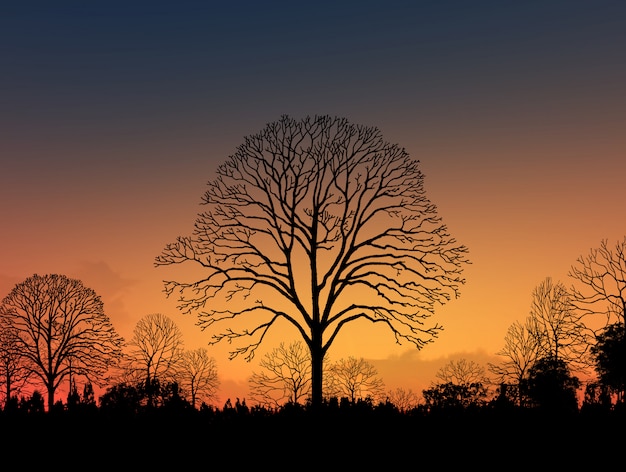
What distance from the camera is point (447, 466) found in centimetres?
1275

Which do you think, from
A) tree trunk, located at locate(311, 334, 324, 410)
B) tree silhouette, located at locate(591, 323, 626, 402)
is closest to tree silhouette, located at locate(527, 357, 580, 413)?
tree silhouette, located at locate(591, 323, 626, 402)

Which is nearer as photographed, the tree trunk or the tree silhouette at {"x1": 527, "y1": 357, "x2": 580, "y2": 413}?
the tree trunk

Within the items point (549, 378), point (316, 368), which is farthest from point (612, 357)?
point (316, 368)

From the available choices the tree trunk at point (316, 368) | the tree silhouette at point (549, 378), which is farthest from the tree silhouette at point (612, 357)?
the tree trunk at point (316, 368)

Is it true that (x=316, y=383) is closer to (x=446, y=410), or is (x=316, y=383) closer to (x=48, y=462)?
(x=446, y=410)

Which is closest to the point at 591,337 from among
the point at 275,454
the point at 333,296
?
the point at 333,296

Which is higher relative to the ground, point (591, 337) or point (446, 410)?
point (591, 337)

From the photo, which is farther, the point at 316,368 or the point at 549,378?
the point at 549,378

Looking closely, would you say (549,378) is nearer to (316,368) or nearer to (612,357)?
(612,357)

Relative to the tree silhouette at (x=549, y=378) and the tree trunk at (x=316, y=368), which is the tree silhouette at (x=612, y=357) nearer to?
the tree silhouette at (x=549, y=378)

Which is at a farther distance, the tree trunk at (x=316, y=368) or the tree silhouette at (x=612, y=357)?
the tree silhouette at (x=612, y=357)

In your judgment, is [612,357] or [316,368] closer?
[316,368]

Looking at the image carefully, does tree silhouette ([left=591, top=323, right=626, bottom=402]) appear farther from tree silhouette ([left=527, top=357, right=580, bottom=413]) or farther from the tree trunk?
the tree trunk

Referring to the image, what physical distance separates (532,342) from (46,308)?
122 ft
